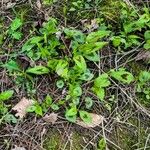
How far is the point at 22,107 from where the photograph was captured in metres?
2.33

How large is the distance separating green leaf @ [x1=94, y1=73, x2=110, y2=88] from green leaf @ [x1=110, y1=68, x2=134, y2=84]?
55 millimetres

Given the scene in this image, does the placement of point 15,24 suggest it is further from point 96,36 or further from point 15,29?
point 96,36

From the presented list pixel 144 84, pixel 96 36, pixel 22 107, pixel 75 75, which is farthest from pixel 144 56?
pixel 22 107

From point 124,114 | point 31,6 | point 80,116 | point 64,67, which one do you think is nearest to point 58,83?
point 64,67

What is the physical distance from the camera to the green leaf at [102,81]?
2.40 m

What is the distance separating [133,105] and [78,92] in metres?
0.35

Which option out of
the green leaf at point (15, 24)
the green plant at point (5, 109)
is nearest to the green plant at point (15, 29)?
the green leaf at point (15, 24)

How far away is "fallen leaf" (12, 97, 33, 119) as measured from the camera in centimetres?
232

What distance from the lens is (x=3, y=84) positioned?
2453 millimetres

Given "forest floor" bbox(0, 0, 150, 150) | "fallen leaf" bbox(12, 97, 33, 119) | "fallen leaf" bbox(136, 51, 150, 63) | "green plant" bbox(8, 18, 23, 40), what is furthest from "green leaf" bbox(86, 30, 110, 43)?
"fallen leaf" bbox(12, 97, 33, 119)

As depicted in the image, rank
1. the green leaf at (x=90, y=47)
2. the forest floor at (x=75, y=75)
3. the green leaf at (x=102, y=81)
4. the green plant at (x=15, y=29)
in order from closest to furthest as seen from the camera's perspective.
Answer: the forest floor at (x=75, y=75)
the green leaf at (x=102, y=81)
the green leaf at (x=90, y=47)
the green plant at (x=15, y=29)

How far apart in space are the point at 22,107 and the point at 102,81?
0.52 meters

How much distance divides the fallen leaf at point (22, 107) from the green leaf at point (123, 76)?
555mm

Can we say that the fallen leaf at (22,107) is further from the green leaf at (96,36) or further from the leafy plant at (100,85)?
the green leaf at (96,36)
